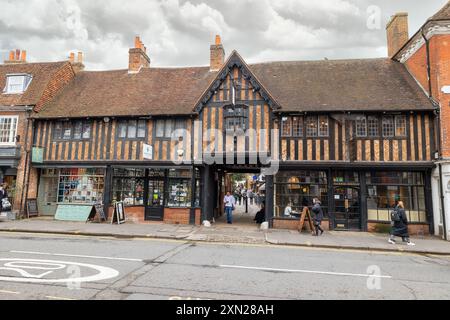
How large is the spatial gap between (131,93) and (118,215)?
718 cm

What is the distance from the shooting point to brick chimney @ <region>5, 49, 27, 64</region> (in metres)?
19.6

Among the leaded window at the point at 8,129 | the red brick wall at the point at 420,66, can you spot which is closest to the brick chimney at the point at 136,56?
the leaded window at the point at 8,129

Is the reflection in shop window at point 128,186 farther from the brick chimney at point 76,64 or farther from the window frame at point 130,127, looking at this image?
the brick chimney at point 76,64

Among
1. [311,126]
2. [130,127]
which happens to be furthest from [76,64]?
[311,126]

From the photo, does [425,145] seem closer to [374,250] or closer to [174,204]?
[374,250]

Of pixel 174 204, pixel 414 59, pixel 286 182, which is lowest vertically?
pixel 174 204

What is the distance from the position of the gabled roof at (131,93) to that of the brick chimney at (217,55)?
524 mm

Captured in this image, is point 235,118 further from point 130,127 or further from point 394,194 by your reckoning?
point 394,194

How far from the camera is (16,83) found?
54.4 ft

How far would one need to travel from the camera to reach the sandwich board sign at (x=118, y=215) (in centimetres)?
1374

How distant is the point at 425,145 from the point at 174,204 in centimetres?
1216

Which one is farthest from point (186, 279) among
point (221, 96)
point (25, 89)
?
point (25, 89)

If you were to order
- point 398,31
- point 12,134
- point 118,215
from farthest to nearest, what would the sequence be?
point 398,31, point 12,134, point 118,215

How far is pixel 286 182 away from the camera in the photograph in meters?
13.6
